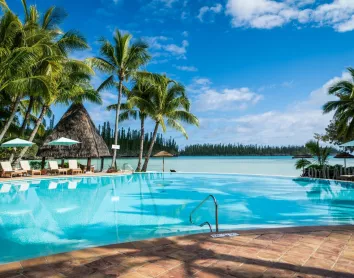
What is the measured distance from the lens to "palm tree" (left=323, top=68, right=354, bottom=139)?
53.4 feet

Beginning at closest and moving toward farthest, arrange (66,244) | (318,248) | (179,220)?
(318,248)
(66,244)
(179,220)

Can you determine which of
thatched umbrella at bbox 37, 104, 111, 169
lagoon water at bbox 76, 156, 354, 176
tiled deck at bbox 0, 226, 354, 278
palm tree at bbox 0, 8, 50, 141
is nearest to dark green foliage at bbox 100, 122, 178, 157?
lagoon water at bbox 76, 156, 354, 176

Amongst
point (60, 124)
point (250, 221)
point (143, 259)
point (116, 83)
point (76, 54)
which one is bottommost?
point (250, 221)

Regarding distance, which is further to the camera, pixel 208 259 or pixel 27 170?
pixel 27 170

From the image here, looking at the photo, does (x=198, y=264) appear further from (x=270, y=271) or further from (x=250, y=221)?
(x=250, y=221)

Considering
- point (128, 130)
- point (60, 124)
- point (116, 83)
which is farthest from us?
point (128, 130)

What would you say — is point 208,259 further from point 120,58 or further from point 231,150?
point 231,150

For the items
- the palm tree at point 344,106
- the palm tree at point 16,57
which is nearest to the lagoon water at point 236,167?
the palm tree at point 344,106

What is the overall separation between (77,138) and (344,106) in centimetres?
1877

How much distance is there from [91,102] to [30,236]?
15172 mm

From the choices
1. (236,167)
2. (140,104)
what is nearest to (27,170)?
(140,104)

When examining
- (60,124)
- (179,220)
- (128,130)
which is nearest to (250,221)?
(179,220)

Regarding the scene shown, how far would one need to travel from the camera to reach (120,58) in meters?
17.3

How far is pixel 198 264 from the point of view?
9.65 ft
